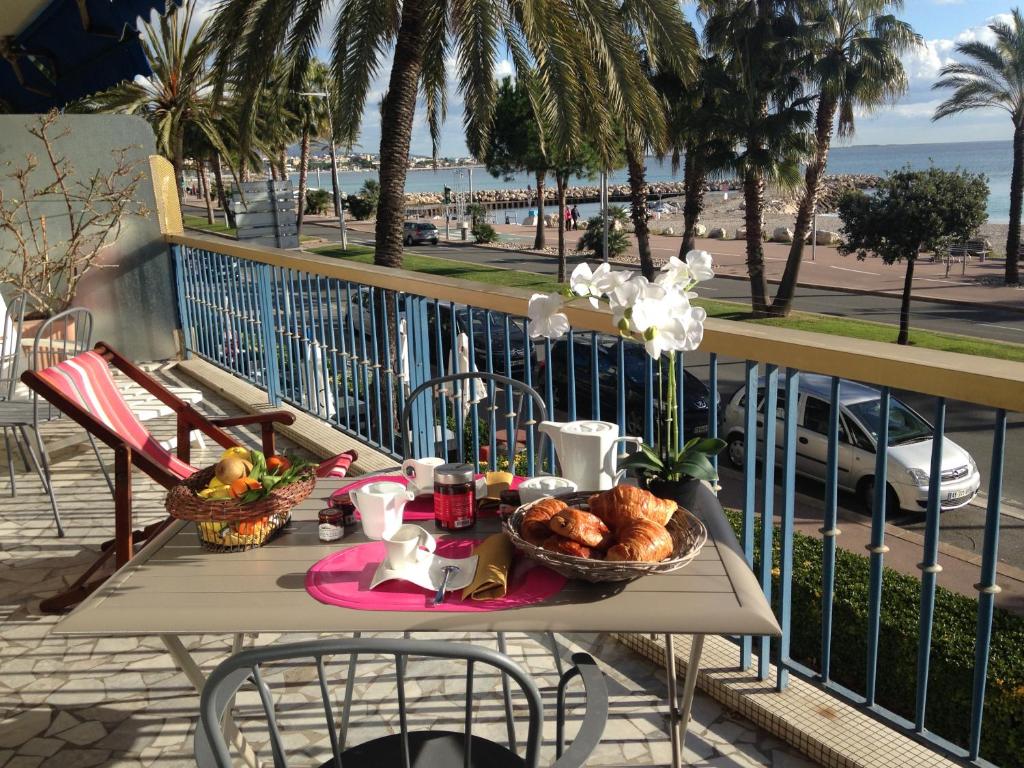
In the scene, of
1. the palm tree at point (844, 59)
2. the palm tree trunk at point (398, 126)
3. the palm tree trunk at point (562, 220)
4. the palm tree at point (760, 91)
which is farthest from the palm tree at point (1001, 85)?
the palm tree trunk at point (398, 126)

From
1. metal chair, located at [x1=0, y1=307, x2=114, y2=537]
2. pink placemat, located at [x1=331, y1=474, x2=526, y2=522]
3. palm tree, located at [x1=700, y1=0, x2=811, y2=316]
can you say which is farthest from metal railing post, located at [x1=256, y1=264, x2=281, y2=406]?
palm tree, located at [x1=700, y1=0, x2=811, y2=316]

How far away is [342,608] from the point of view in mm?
1644

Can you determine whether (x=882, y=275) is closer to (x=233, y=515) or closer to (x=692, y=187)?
(x=692, y=187)

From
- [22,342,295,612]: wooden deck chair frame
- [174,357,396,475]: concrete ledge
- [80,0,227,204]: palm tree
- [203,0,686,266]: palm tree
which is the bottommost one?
[174,357,396,475]: concrete ledge

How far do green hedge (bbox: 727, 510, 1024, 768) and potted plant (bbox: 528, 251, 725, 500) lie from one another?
3.38 meters

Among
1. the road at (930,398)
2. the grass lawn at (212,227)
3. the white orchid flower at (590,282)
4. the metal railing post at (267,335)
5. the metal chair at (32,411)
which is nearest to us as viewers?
the white orchid flower at (590,282)

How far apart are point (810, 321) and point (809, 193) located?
382 centimetres

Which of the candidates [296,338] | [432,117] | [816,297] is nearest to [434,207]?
[816,297]

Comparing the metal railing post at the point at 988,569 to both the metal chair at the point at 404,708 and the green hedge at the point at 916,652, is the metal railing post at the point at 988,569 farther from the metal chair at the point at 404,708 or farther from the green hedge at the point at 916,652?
the green hedge at the point at 916,652

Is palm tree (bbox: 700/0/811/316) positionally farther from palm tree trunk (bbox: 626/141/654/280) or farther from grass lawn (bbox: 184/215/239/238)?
grass lawn (bbox: 184/215/239/238)

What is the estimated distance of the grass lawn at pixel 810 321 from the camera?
21.1m

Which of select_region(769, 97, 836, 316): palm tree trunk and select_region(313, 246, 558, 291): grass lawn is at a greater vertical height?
select_region(769, 97, 836, 316): palm tree trunk

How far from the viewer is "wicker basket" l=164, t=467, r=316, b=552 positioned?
1871 mm

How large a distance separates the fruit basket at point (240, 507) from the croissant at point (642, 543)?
29.3 inches
